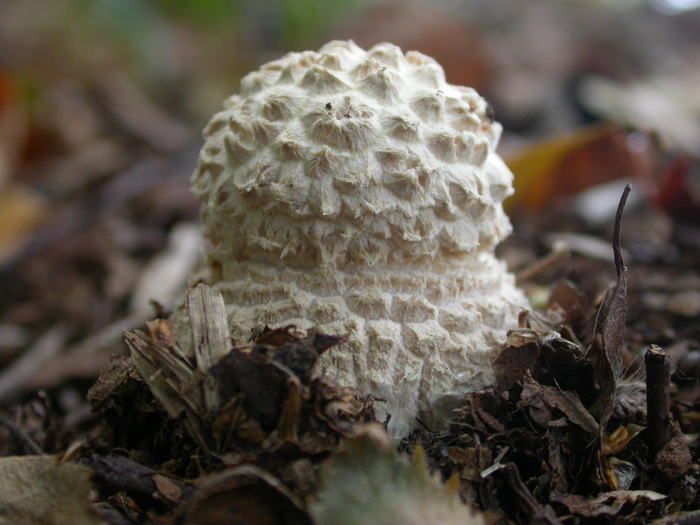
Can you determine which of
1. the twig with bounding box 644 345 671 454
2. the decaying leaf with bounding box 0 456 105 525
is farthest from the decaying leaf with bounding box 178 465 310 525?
the twig with bounding box 644 345 671 454

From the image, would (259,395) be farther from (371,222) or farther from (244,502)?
(371,222)

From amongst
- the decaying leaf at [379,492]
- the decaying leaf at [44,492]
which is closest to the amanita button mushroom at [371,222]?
the decaying leaf at [379,492]

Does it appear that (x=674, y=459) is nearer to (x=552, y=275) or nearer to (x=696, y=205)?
(x=552, y=275)

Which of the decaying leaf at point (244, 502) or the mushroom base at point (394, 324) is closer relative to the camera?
the decaying leaf at point (244, 502)

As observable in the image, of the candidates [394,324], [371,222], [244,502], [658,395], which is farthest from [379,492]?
[658,395]

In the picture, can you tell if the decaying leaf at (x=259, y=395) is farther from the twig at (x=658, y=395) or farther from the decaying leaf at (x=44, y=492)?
the twig at (x=658, y=395)

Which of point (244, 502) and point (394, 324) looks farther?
point (394, 324)

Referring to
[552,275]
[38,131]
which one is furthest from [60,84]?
[552,275]
